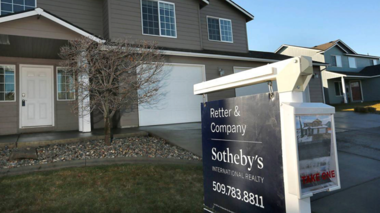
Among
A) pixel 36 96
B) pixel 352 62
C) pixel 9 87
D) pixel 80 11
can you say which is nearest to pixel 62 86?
pixel 36 96

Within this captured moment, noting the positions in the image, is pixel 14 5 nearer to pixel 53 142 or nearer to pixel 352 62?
pixel 53 142

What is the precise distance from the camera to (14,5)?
8.10 meters

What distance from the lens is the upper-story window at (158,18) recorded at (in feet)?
31.9

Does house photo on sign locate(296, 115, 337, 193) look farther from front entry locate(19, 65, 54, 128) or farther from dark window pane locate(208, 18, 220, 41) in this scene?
dark window pane locate(208, 18, 220, 41)

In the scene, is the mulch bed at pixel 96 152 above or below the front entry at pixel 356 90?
below

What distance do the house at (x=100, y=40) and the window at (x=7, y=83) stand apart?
26 mm

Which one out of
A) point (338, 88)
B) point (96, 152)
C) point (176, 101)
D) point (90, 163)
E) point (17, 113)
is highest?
point (338, 88)

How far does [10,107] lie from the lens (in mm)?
7680

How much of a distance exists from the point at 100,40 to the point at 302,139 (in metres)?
6.47

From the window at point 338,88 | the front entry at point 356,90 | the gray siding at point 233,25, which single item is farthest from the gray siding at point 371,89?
the gray siding at point 233,25

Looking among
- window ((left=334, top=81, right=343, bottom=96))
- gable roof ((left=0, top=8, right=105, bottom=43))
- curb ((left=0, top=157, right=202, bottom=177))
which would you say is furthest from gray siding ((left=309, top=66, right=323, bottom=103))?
gable roof ((left=0, top=8, right=105, bottom=43))

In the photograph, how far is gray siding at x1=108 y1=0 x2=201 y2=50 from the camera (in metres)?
9.07

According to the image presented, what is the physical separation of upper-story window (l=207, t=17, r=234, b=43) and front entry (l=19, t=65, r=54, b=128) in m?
7.57

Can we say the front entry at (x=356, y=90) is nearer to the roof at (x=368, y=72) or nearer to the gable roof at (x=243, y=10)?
the roof at (x=368, y=72)
